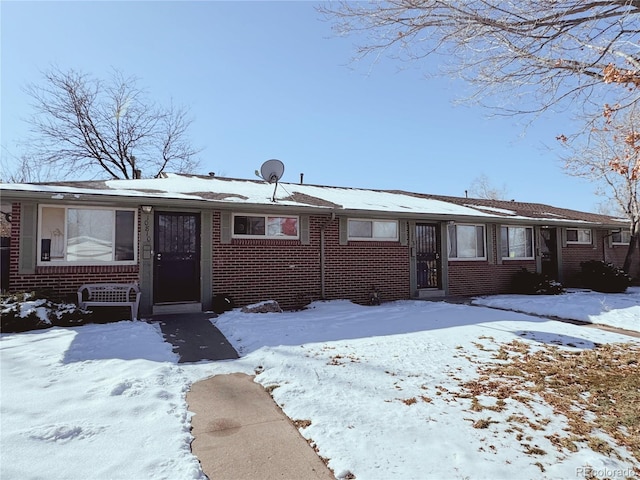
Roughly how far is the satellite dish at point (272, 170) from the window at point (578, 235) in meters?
10.9

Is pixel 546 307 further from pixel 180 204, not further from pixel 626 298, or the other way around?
pixel 180 204

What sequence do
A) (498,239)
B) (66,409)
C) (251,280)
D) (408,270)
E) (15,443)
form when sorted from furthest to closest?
1. (498,239)
2. (408,270)
3. (251,280)
4. (66,409)
5. (15,443)

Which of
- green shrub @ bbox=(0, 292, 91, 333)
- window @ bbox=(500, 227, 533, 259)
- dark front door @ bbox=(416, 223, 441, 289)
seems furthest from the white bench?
window @ bbox=(500, 227, 533, 259)

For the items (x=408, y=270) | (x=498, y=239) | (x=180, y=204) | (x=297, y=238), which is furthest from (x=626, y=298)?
(x=180, y=204)

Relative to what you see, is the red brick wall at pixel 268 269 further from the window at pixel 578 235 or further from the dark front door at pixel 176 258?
the window at pixel 578 235

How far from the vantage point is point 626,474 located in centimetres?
237

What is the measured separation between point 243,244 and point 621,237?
1585 centimetres

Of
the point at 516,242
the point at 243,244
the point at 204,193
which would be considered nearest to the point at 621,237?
the point at 516,242

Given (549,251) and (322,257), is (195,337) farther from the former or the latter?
(549,251)

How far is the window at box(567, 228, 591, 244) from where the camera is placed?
13406mm

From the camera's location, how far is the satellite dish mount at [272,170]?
29.7ft

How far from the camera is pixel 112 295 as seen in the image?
23.6 feet

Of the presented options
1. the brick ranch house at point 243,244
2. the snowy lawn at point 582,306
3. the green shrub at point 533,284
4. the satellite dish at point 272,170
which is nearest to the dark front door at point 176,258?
the brick ranch house at point 243,244

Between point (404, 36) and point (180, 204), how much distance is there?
511cm
